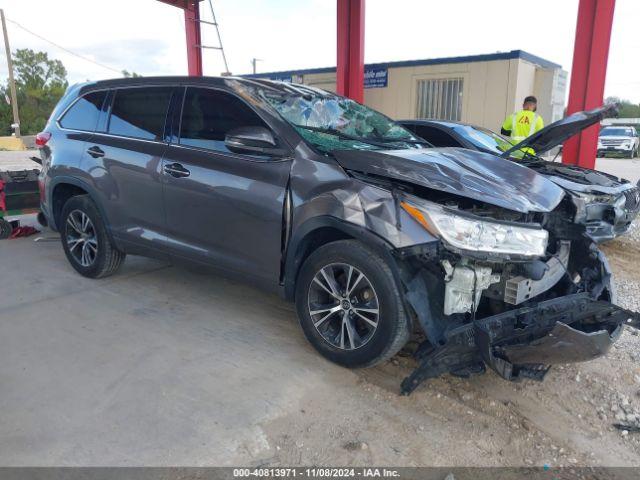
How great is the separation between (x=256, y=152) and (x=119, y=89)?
197 centimetres

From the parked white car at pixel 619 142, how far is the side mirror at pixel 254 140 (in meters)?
25.4

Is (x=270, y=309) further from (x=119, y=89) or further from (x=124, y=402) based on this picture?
(x=119, y=89)

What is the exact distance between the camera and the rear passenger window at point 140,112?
166 inches

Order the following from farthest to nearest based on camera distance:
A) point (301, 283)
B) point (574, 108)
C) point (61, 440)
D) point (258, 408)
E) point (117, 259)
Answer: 1. point (574, 108)
2. point (117, 259)
3. point (301, 283)
4. point (258, 408)
5. point (61, 440)

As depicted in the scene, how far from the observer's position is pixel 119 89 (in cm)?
465

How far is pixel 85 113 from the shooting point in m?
4.89

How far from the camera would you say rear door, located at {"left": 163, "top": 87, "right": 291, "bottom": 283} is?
3.50 meters

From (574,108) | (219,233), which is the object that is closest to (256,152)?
(219,233)

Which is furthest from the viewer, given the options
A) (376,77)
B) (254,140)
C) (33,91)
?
(33,91)

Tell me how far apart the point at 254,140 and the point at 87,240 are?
8.38 ft

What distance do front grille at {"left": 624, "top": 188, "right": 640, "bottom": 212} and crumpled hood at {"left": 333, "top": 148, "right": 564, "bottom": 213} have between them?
3330 mm

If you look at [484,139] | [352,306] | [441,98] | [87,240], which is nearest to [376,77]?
[441,98]

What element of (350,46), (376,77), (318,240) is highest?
(350,46)

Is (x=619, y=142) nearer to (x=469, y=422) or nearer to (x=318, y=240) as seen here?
(x=318, y=240)
